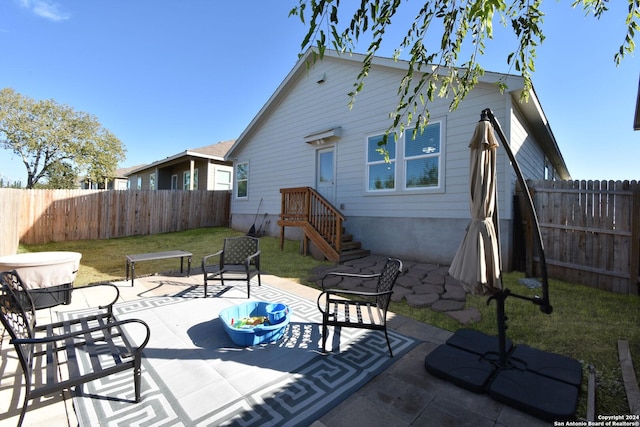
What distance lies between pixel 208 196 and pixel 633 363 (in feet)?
51.5

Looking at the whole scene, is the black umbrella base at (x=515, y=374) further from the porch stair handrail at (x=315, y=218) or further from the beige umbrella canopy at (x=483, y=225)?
the porch stair handrail at (x=315, y=218)

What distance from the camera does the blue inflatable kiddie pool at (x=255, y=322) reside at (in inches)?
121

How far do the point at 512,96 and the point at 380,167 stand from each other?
3.56 m

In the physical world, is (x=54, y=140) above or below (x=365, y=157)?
above

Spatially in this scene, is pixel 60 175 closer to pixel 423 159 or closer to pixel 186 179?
pixel 186 179

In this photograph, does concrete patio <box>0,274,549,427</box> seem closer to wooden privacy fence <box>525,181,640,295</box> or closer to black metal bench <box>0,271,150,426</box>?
black metal bench <box>0,271,150,426</box>

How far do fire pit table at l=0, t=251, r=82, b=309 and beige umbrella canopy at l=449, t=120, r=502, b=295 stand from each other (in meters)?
5.28

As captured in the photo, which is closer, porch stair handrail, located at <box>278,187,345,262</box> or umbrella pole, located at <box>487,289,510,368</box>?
umbrella pole, located at <box>487,289,510,368</box>

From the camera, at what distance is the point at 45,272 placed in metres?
4.04

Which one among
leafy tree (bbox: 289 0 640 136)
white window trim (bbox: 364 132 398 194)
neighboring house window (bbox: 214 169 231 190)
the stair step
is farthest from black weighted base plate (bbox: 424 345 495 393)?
neighboring house window (bbox: 214 169 231 190)

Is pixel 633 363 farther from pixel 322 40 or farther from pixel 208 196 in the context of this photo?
pixel 208 196

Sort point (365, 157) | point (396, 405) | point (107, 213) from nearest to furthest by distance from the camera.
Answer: point (396, 405)
point (365, 157)
point (107, 213)

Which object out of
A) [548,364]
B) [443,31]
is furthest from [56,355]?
[443,31]

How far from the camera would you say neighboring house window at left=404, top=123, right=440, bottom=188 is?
729 cm
